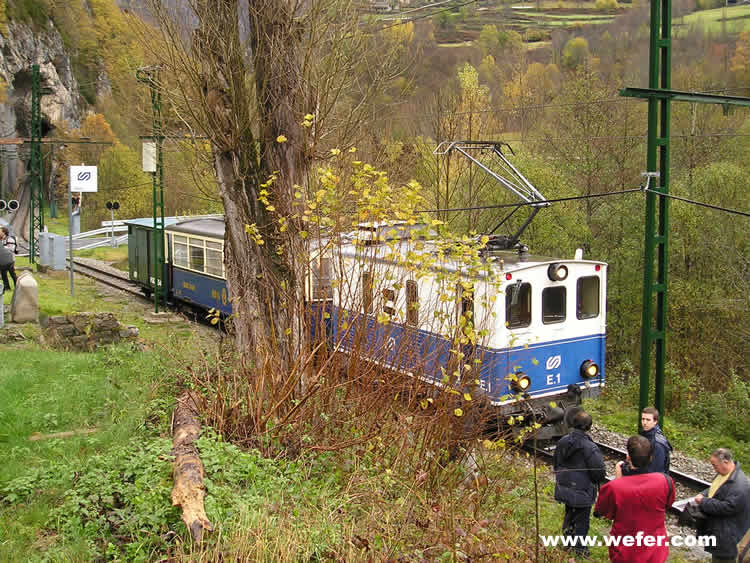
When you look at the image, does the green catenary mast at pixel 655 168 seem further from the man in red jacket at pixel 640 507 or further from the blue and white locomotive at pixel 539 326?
the man in red jacket at pixel 640 507

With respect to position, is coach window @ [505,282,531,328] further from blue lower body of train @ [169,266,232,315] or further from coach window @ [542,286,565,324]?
blue lower body of train @ [169,266,232,315]

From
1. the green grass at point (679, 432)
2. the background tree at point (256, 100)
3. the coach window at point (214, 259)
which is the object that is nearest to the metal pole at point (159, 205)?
the coach window at point (214, 259)

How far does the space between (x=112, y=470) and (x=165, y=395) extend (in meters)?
2.43

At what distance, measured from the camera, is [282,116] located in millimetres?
9461

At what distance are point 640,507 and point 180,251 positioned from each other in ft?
57.2

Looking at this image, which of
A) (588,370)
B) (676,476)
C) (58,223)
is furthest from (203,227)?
(58,223)

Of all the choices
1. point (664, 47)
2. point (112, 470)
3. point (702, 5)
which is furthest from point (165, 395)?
point (702, 5)

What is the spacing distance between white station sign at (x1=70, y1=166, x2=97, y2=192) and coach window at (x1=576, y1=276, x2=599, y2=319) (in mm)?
15028

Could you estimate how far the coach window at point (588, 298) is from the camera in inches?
456

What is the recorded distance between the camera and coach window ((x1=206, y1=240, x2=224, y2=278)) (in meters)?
18.4

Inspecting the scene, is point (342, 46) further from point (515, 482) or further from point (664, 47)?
point (515, 482)

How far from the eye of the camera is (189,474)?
18.3 feet

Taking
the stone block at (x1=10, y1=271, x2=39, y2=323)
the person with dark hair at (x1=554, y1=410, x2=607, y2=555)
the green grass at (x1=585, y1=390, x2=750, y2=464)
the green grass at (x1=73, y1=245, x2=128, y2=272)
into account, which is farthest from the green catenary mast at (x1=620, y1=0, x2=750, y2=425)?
the green grass at (x1=73, y1=245, x2=128, y2=272)

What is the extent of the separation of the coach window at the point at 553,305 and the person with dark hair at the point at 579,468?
165 inches
